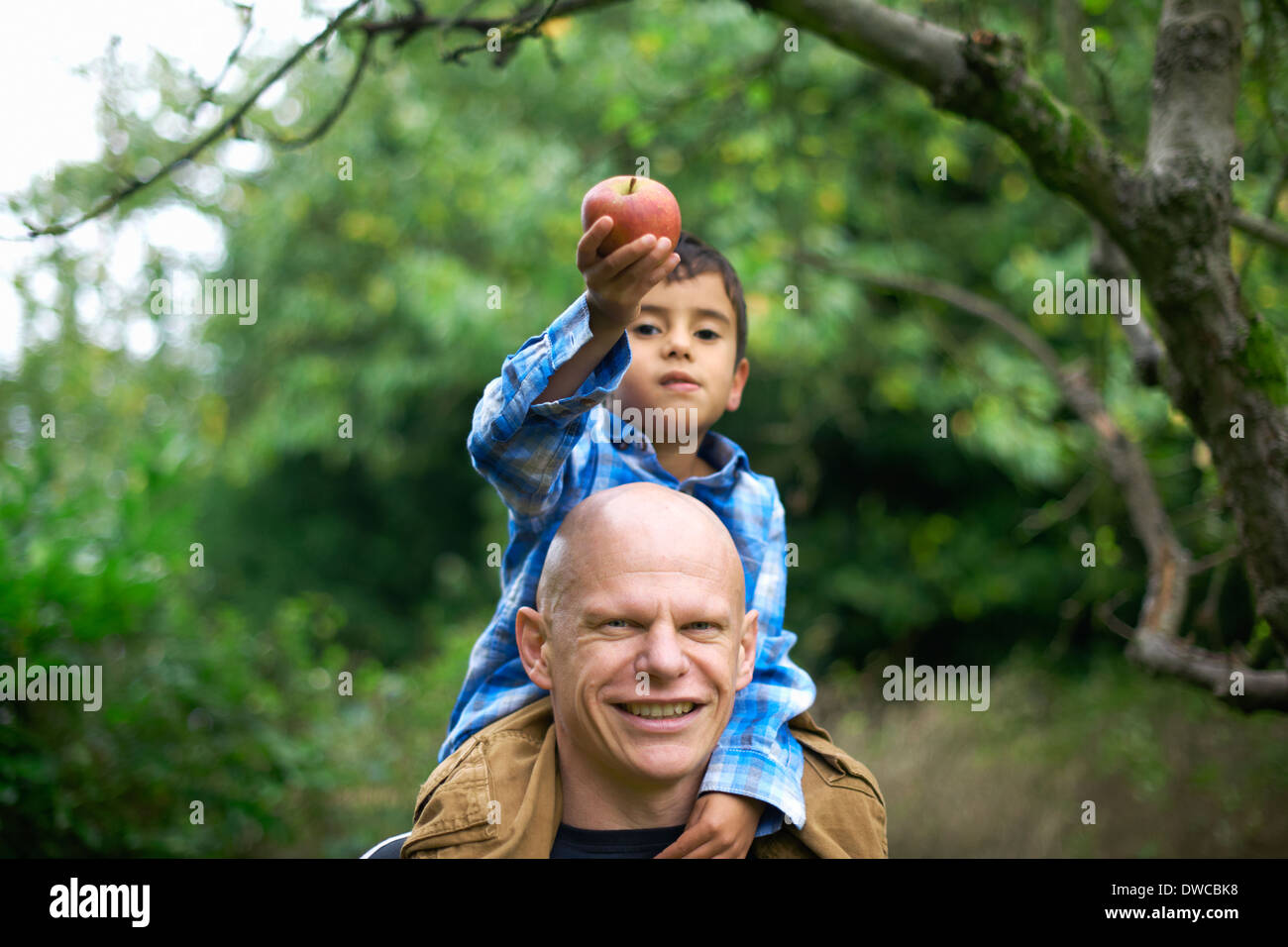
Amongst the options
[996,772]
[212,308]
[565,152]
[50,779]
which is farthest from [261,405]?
[996,772]

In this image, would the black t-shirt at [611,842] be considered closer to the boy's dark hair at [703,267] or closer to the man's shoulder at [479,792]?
the man's shoulder at [479,792]

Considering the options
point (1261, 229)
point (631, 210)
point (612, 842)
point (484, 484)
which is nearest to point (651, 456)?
point (631, 210)

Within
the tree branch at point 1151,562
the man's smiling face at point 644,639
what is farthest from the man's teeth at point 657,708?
the tree branch at point 1151,562

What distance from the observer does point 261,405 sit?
10.8m

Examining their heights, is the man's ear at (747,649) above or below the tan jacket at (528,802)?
above

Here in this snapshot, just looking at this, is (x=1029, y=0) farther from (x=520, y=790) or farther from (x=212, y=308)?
(x=212, y=308)

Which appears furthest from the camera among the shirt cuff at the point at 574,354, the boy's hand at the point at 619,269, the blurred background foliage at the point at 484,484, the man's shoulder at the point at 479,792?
the blurred background foliage at the point at 484,484

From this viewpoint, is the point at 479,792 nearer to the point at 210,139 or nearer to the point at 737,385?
the point at 737,385

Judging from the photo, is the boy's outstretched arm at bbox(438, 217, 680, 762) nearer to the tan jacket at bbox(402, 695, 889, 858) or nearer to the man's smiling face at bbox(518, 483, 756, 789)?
the man's smiling face at bbox(518, 483, 756, 789)

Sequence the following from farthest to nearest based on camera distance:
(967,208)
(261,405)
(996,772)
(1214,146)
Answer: (261,405)
(967,208)
(996,772)
(1214,146)

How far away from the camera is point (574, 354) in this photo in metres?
1.92

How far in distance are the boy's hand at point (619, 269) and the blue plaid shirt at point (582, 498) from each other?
2.3 inches

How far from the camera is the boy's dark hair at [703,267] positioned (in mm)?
2445

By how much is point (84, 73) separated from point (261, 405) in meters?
8.08
